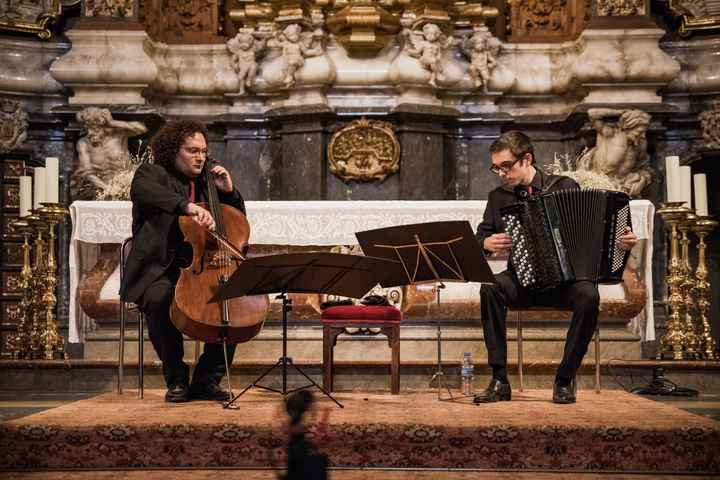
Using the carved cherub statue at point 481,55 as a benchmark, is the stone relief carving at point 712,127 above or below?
below

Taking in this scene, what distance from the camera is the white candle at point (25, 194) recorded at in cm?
841

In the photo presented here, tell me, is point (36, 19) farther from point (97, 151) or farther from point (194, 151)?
point (194, 151)

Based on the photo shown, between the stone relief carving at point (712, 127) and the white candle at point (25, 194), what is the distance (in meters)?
6.14

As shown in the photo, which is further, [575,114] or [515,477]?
[575,114]

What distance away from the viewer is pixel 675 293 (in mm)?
8156

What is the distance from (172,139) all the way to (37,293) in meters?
3.01

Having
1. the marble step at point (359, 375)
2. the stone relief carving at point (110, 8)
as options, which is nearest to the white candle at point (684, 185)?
the marble step at point (359, 375)

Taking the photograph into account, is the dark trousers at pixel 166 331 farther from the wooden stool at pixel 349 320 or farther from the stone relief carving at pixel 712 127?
the stone relief carving at pixel 712 127

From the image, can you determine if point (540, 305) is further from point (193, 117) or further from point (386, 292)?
point (193, 117)

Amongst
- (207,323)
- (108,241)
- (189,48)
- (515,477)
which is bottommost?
(515,477)

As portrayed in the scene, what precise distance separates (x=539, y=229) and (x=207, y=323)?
1861 millimetres

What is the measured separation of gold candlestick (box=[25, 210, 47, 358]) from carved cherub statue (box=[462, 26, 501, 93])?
428 cm

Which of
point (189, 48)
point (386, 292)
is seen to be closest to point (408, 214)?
point (386, 292)

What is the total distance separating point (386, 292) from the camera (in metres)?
7.87
